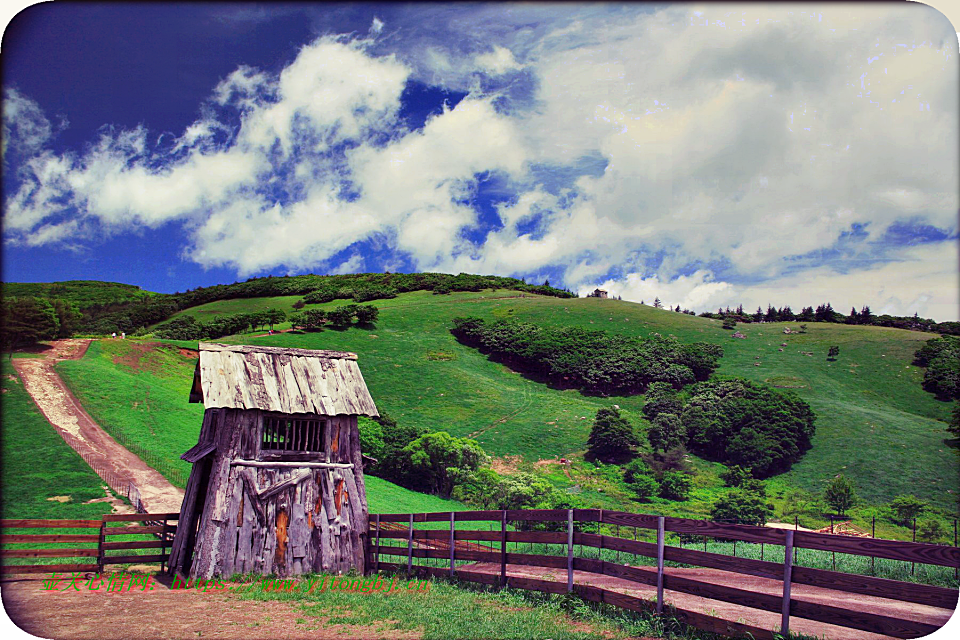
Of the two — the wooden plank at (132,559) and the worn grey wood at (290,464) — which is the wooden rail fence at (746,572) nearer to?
the worn grey wood at (290,464)

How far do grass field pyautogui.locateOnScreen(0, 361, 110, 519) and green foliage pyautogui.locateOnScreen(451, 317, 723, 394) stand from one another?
186 ft

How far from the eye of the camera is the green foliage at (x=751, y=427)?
185 ft

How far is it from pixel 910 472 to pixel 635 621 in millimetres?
57323

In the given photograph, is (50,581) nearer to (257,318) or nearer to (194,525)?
(194,525)

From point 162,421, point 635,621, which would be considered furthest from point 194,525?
point 162,421

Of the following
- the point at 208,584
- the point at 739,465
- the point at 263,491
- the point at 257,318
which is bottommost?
Result: the point at 739,465

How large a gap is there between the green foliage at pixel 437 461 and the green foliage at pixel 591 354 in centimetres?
3607

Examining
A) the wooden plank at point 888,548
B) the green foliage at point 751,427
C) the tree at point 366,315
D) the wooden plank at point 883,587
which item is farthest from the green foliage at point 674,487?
the tree at point 366,315

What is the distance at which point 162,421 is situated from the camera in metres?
40.4

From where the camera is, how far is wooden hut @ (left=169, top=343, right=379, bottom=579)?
567 inches

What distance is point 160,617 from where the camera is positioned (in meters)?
8.87

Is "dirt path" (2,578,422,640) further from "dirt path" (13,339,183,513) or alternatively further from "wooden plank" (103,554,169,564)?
"dirt path" (13,339,183,513)

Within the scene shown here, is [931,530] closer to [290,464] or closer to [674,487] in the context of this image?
[674,487]

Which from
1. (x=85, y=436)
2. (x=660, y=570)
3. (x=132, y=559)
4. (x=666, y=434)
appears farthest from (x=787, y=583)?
(x=666, y=434)
